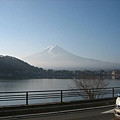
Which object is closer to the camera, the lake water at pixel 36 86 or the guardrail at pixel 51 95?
the guardrail at pixel 51 95

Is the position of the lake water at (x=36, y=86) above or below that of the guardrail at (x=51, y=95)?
below

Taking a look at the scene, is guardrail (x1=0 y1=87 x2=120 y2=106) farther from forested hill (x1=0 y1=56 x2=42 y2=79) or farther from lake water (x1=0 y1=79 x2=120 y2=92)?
forested hill (x1=0 y1=56 x2=42 y2=79)

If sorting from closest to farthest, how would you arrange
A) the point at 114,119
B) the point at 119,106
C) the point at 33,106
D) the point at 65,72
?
the point at 119,106, the point at 114,119, the point at 33,106, the point at 65,72

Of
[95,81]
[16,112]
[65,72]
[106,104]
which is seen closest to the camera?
[16,112]

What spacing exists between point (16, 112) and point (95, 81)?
100 feet

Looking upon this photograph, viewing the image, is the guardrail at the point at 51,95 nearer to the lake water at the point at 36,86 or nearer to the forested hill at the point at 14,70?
the lake water at the point at 36,86

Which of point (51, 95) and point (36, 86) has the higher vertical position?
point (51, 95)

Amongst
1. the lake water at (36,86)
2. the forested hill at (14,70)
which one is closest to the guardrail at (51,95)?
the lake water at (36,86)

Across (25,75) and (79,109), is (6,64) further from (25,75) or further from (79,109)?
(79,109)

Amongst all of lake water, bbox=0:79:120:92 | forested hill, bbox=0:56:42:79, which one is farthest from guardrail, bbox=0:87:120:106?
forested hill, bbox=0:56:42:79

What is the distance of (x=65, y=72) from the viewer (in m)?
120

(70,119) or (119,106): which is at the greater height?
(119,106)

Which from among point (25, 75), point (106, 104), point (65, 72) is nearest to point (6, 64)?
point (25, 75)

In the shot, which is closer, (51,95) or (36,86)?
(51,95)
